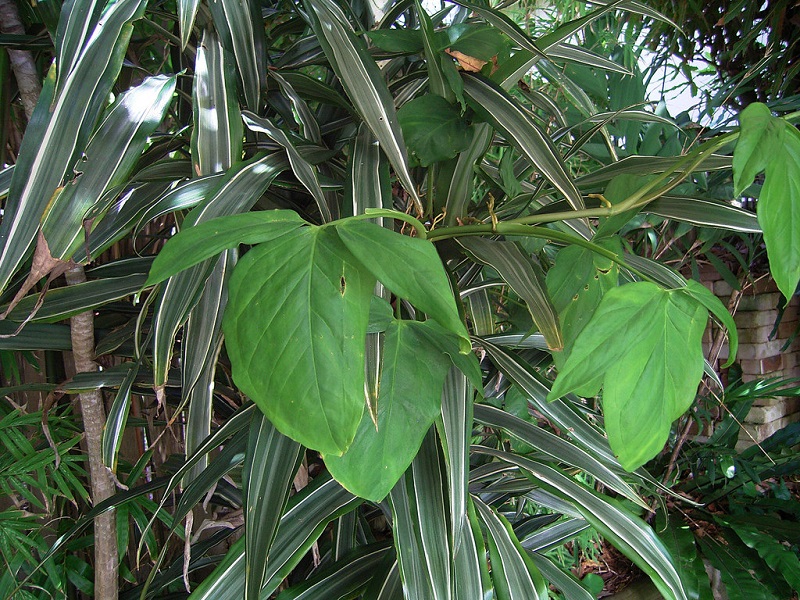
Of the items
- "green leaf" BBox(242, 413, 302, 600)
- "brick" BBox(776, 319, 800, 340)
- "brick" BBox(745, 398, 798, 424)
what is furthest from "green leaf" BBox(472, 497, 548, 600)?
"brick" BBox(776, 319, 800, 340)

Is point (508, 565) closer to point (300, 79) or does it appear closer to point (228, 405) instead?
point (228, 405)

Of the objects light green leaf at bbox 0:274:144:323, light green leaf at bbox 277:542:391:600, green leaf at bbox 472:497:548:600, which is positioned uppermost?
light green leaf at bbox 0:274:144:323

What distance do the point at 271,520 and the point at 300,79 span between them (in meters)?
0.46

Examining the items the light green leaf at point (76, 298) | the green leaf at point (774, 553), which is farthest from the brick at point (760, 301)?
the light green leaf at point (76, 298)

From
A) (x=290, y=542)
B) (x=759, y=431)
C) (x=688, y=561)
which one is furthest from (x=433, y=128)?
(x=759, y=431)

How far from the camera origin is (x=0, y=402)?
2.36 ft

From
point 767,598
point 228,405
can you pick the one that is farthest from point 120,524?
point 767,598

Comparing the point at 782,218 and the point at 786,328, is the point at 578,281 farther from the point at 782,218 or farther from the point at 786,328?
the point at 786,328

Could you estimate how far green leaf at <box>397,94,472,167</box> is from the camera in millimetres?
529

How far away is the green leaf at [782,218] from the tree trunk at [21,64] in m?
0.64

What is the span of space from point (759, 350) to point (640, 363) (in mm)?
2046

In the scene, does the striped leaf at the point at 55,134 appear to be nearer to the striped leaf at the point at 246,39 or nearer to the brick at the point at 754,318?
the striped leaf at the point at 246,39

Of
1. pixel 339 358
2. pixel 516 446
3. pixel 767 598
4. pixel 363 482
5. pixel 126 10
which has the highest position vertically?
pixel 126 10

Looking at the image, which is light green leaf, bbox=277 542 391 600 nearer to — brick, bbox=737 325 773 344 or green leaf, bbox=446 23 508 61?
green leaf, bbox=446 23 508 61
